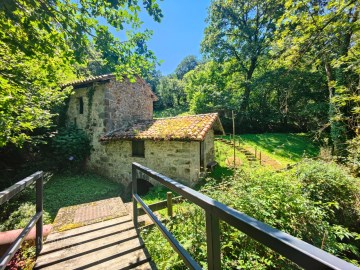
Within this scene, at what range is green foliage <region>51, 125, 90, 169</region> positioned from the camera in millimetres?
11141

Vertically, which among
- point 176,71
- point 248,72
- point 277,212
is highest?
point 176,71

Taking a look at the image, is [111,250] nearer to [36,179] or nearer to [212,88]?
[36,179]

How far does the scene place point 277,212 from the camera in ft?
13.2

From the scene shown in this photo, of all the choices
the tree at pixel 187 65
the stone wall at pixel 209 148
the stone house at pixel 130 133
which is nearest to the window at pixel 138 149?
the stone house at pixel 130 133

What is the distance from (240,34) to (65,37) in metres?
21.1

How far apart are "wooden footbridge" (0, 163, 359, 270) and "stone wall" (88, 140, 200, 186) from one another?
516cm

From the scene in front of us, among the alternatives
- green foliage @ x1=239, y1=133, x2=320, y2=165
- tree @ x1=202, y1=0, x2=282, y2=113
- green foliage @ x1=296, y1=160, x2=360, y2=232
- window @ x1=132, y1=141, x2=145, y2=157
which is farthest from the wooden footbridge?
tree @ x1=202, y1=0, x2=282, y2=113

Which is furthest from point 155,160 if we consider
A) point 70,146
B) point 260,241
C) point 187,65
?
point 187,65

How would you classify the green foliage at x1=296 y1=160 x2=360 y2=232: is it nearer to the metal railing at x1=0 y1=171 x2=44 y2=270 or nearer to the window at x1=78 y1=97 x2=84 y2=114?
the metal railing at x1=0 y1=171 x2=44 y2=270

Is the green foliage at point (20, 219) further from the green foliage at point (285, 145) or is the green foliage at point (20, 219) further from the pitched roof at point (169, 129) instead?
the green foliage at point (285, 145)

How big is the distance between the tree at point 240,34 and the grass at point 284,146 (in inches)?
179

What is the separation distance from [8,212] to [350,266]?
8565mm

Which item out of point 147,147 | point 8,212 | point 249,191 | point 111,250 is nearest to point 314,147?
point 147,147

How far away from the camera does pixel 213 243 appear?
1.27 meters
